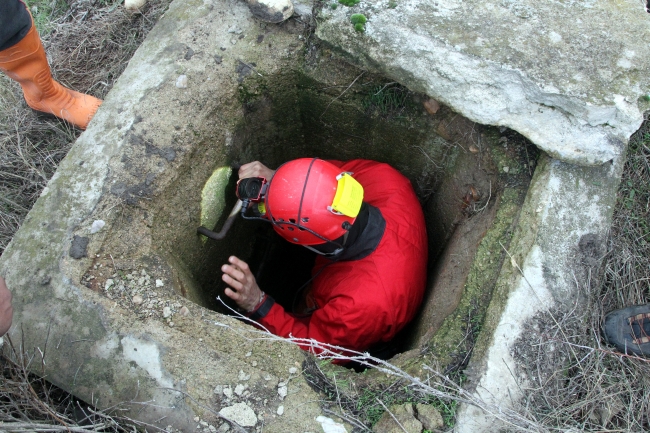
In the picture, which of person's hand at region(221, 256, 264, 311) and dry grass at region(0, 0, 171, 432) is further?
dry grass at region(0, 0, 171, 432)

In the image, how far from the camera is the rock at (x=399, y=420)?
65.8 inches

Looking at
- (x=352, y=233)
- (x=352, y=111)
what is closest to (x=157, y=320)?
(x=352, y=233)

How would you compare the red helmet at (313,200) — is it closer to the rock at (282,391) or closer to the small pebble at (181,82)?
the small pebble at (181,82)

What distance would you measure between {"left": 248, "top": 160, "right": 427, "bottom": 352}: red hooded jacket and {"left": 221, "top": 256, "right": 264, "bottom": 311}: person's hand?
7 centimetres

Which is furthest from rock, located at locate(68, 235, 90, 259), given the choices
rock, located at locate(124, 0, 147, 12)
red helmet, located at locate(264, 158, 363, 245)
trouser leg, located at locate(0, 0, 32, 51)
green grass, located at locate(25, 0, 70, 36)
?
green grass, located at locate(25, 0, 70, 36)

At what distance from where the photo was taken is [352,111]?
2.59 m

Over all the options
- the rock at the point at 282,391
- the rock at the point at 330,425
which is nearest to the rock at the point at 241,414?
the rock at the point at 282,391

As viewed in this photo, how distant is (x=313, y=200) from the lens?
7.13 feet

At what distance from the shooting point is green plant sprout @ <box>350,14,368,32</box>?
2186mm

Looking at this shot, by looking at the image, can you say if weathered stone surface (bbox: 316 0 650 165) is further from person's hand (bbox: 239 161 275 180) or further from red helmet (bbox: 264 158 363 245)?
person's hand (bbox: 239 161 275 180)

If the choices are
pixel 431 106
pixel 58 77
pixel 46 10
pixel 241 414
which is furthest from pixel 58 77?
pixel 241 414

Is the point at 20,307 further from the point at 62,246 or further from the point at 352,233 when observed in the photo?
the point at 352,233

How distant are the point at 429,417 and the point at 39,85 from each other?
293 centimetres

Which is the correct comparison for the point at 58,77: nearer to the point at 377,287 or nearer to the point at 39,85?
the point at 39,85
